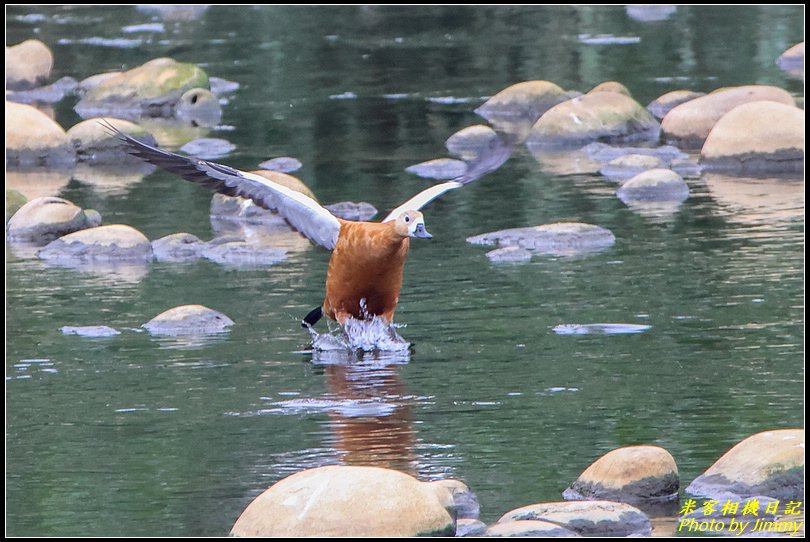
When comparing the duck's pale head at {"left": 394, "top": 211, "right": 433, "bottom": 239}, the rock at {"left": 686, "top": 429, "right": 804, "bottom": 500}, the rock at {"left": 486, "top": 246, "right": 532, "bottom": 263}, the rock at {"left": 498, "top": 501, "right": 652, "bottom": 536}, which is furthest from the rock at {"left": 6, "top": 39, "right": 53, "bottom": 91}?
the rock at {"left": 498, "top": 501, "right": 652, "bottom": 536}

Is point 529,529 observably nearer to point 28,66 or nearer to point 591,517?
point 591,517

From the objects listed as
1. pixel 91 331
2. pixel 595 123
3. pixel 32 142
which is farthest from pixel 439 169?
pixel 91 331

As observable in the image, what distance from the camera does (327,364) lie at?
11.2 m

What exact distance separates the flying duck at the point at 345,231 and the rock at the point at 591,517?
361cm

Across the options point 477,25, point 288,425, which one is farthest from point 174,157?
point 477,25

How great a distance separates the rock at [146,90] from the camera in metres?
25.1

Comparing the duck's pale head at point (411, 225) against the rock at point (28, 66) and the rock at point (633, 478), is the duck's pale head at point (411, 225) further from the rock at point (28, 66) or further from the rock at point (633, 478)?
the rock at point (28, 66)

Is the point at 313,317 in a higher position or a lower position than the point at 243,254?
higher

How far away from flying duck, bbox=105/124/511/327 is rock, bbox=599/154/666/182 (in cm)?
664

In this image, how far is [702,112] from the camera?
A: 2030cm

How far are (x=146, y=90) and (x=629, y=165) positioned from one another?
926 cm

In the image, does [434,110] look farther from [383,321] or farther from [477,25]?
[383,321]

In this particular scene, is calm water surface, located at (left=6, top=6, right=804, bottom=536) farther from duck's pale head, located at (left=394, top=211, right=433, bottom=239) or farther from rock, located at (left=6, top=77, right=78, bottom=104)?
rock, located at (left=6, top=77, right=78, bottom=104)

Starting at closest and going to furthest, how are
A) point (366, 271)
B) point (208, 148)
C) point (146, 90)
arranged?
point (366, 271)
point (208, 148)
point (146, 90)
